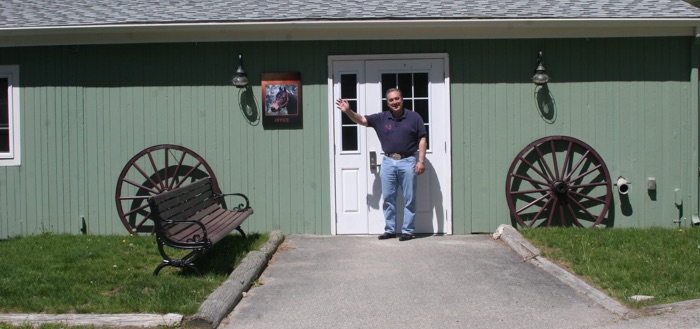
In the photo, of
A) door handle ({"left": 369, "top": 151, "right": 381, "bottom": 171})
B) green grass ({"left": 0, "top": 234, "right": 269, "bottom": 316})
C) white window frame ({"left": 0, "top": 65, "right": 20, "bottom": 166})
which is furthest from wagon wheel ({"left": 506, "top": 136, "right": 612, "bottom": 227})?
white window frame ({"left": 0, "top": 65, "right": 20, "bottom": 166})

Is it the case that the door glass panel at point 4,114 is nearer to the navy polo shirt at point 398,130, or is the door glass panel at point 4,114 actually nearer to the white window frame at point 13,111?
the white window frame at point 13,111

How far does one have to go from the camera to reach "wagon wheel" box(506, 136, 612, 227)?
10.1 meters

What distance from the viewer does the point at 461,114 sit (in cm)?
1020

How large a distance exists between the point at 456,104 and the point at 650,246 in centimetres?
295

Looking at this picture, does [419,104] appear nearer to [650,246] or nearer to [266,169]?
[266,169]

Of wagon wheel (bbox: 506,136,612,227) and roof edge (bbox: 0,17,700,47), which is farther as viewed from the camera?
wagon wheel (bbox: 506,136,612,227)

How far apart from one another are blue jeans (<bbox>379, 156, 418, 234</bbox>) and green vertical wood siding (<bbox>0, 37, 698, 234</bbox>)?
0.84 m

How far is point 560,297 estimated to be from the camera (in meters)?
6.94

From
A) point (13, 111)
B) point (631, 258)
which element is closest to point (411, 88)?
point (631, 258)

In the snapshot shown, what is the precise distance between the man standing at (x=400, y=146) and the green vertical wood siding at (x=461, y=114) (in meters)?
0.82

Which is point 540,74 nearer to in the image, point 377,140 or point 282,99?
point 377,140

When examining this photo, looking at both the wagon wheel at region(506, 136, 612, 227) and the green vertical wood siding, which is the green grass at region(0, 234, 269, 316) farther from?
the wagon wheel at region(506, 136, 612, 227)

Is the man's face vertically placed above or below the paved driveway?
above

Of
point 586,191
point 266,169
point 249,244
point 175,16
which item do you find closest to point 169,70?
point 175,16
